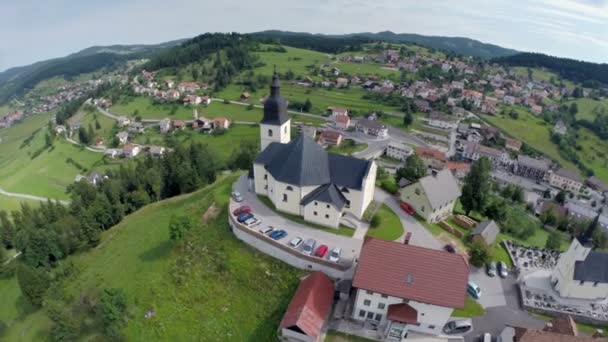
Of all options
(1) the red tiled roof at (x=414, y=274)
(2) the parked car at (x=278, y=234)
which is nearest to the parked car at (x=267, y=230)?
(2) the parked car at (x=278, y=234)

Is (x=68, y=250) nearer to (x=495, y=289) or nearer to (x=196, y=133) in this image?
(x=495, y=289)

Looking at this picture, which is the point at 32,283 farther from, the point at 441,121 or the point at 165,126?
the point at 441,121

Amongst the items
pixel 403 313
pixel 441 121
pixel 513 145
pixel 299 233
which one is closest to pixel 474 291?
pixel 403 313

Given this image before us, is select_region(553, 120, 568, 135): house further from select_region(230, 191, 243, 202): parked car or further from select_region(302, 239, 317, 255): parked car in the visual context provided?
select_region(230, 191, 243, 202): parked car

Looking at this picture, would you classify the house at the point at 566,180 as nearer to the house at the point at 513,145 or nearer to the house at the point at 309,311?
the house at the point at 513,145

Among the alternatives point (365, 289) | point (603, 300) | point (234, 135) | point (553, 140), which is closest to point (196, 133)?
point (234, 135)
